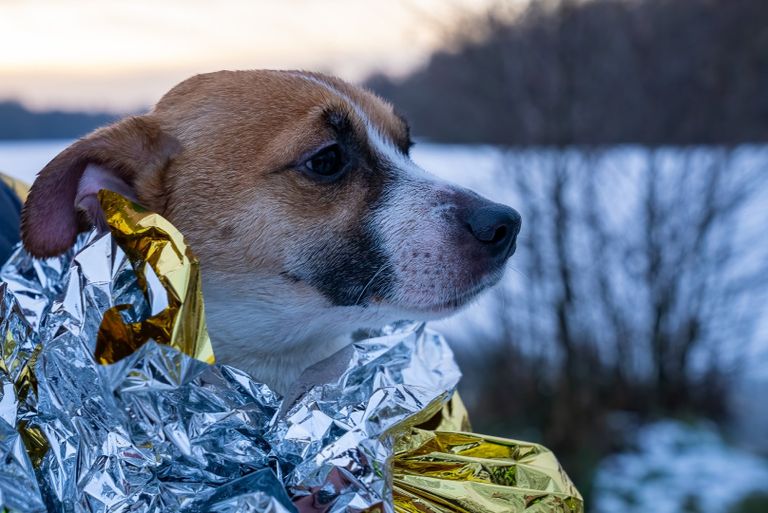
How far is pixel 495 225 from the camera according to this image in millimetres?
2098

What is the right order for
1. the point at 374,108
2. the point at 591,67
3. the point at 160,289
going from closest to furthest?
the point at 160,289, the point at 374,108, the point at 591,67

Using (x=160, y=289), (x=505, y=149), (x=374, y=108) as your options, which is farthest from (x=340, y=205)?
(x=505, y=149)

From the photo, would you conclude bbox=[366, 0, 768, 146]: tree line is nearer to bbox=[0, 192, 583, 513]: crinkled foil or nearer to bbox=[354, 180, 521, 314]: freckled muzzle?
bbox=[354, 180, 521, 314]: freckled muzzle

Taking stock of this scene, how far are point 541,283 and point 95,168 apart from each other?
15.0 ft

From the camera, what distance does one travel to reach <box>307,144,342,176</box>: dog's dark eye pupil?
7.00ft

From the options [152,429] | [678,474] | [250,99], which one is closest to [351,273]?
[250,99]

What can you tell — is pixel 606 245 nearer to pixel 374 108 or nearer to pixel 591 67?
pixel 591 67

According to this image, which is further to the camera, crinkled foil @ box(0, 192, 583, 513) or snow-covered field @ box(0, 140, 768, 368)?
snow-covered field @ box(0, 140, 768, 368)

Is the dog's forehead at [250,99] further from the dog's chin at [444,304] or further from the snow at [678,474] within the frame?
the snow at [678,474]

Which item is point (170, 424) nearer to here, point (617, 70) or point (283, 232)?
point (283, 232)

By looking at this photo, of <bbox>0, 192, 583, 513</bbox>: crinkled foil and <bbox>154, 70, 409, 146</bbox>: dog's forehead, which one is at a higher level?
<bbox>154, 70, 409, 146</bbox>: dog's forehead

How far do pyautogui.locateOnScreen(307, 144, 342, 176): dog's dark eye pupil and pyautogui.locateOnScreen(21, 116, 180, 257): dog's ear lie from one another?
0.39 m

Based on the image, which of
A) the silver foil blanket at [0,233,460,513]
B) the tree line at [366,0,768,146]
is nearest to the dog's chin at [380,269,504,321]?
the silver foil blanket at [0,233,460,513]

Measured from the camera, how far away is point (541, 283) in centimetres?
598
